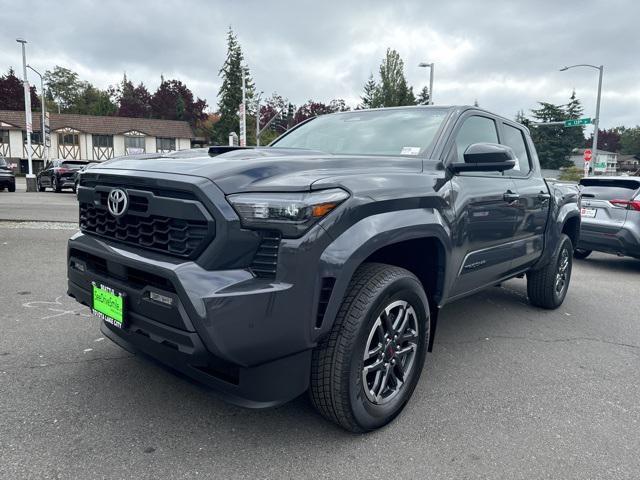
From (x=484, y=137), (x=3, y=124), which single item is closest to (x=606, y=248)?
(x=484, y=137)

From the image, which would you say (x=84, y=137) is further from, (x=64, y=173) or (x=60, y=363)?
(x=60, y=363)

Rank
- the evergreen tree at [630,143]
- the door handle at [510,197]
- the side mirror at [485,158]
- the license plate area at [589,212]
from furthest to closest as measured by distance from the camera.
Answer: the evergreen tree at [630,143] < the license plate area at [589,212] < the door handle at [510,197] < the side mirror at [485,158]

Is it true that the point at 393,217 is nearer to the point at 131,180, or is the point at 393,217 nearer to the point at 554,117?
the point at 131,180

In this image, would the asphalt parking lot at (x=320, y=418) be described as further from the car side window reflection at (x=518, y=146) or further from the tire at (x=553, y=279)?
the car side window reflection at (x=518, y=146)

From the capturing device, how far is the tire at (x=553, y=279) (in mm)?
4859

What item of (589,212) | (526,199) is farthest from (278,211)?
(589,212)

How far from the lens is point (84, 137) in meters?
52.8

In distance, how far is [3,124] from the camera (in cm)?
5088

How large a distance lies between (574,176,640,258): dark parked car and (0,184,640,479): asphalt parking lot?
3.58 m

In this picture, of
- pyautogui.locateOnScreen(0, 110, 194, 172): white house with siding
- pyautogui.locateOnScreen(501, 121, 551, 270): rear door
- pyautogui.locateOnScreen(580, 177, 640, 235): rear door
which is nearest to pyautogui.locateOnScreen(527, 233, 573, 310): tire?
pyautogui.locateOnScreen(501, 121, 551, 270): rear door

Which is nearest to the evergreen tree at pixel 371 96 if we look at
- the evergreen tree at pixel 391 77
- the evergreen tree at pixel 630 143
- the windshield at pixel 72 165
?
the evergreen tree at pixel 391 77

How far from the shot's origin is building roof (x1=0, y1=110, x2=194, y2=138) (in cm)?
5172

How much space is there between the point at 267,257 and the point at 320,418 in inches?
43.6

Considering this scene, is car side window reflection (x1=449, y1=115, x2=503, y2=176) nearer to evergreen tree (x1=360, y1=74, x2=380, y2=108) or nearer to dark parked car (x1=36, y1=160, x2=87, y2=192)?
dark parked car (x1=36, y1=160, x2=87, y2=192)
